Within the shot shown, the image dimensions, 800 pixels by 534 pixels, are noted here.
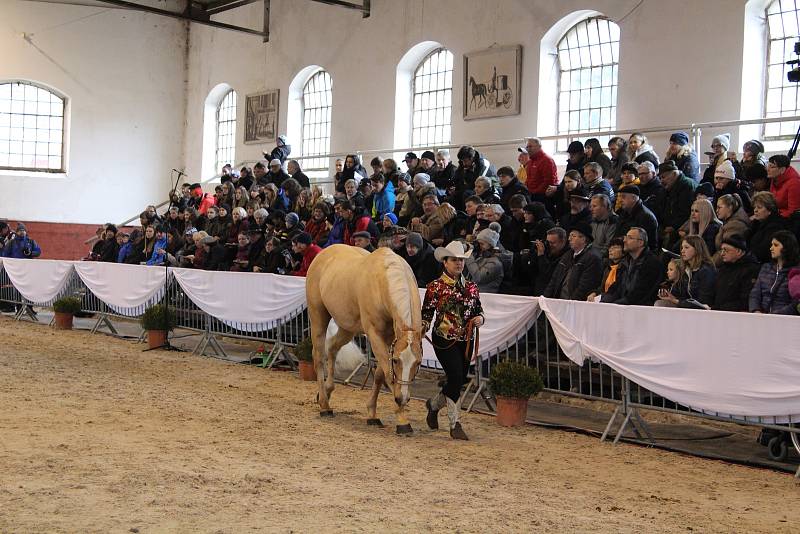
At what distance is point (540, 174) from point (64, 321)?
33.0 ft

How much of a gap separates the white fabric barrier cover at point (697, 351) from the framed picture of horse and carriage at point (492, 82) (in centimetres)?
Result: 1203

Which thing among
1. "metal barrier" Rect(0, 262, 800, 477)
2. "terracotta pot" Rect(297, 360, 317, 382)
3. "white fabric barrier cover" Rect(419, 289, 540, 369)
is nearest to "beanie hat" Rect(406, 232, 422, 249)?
"metal barrier" Rect(0, 262, 800, 477)

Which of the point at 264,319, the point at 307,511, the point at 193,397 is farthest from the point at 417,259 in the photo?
the point at 307,511

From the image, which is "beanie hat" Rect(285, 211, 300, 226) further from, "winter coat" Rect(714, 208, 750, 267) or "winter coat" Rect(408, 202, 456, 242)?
"winter coat" Rect(714, 208, 750, 267)

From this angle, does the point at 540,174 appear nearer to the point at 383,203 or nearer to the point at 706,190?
the point at 383,203

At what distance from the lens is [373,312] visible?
31.2 ft

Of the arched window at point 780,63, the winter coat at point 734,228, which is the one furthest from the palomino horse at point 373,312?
the arched window at point 780,63

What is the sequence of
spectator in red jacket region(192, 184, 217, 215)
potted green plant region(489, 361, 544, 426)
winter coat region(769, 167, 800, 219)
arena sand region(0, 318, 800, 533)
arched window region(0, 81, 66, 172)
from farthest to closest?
1. arched window region(0, 81, 66, 172)
2. spectator in red jacket region(192, 184, 217, 215)
3. winter coat region(769, 167, 800, 219)
4. potted green plant region(489, 361, 544, 426)
5. arena sand region(0, 318, 800, 533)

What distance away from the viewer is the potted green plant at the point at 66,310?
19.3m

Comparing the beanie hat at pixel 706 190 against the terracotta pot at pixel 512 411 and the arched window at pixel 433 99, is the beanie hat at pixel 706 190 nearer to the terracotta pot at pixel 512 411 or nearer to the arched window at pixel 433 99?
the terracotta pot at pixel 512 411

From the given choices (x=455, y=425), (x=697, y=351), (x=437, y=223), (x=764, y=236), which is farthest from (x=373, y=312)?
(x=437, y=223)

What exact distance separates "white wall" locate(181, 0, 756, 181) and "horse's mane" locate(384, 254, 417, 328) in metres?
9.37

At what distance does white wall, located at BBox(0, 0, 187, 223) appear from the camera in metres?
30.7

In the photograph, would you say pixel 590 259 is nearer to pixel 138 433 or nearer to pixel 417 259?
pixel 417 259
